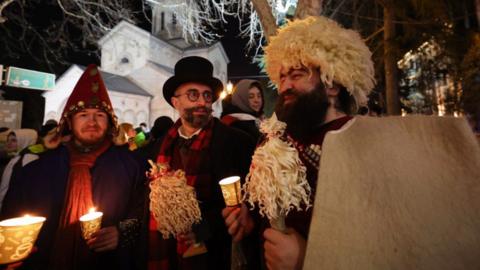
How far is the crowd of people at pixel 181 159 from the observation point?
203 cm

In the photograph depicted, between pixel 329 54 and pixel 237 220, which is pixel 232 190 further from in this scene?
pixel 329 54

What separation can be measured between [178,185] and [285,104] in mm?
1054

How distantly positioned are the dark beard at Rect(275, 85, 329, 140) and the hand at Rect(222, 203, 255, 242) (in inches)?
25.6

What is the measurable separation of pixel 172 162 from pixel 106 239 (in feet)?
2.95

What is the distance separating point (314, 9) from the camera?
349cm

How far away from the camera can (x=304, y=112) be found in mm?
1921

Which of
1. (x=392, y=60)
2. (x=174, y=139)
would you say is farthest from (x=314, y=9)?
(x=392, y=60)

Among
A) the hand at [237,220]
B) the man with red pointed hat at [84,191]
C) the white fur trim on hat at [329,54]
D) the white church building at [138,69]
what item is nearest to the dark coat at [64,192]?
the man with red pointed hat at [84,191]

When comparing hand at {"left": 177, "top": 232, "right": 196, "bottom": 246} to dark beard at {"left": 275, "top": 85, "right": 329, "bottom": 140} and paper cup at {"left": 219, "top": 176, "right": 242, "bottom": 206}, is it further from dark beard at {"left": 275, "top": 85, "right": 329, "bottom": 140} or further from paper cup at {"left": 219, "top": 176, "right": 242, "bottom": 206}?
dark beard at {"left": 275, "top": 85, "right": 329, "bottom": 140}

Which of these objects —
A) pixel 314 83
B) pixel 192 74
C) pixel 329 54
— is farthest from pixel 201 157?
pixel 329 54

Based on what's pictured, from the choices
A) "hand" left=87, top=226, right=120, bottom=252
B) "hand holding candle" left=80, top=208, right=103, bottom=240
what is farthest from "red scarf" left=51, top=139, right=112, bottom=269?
"hand holding candle" left=80, top=208, right=103, bottom=240

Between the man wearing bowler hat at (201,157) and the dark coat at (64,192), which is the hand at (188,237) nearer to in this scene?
the man wearing bowler hat at (201,157)

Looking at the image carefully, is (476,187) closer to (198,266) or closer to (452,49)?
(198,266)

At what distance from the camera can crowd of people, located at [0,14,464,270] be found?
6.67 feet
